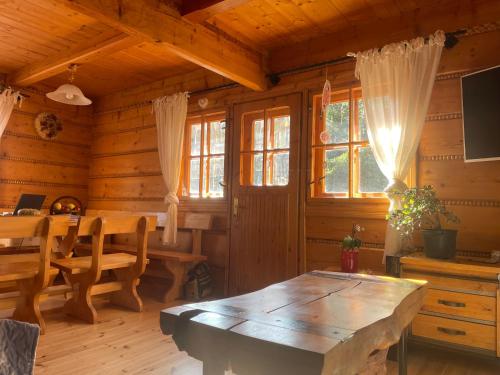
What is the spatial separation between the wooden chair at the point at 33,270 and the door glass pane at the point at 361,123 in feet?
8.70

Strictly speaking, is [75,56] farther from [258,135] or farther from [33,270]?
[33,270]

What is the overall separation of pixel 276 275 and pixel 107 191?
303 centimetres

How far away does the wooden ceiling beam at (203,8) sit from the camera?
270cm

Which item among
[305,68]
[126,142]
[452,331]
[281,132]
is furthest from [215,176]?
[452,331]

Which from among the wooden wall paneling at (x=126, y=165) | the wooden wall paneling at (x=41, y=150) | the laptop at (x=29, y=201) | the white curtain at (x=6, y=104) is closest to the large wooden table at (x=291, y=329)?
the laptop at (x=29, y=201)

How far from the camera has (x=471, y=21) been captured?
2938mm

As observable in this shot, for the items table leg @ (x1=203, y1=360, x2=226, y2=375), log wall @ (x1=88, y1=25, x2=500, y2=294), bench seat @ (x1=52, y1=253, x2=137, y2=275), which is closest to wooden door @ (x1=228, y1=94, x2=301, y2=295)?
log wall @ (x1=88, y1=25, x2=500, y2=294)

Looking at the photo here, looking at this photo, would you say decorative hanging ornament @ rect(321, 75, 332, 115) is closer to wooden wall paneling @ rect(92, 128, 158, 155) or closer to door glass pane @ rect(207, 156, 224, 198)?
door glass pane @ rect(207, 156, 224, 198)

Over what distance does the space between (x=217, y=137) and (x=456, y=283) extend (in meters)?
2.93

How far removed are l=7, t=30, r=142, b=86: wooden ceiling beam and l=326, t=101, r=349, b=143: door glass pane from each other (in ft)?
6.15

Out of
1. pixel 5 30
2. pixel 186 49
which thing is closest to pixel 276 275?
pixel 186 49

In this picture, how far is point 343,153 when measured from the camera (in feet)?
11.6

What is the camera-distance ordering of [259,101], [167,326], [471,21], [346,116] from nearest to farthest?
[167,326] < [471,21] < [346,116] < [259,101]

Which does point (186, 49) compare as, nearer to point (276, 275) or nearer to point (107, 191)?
point (276, 275)
